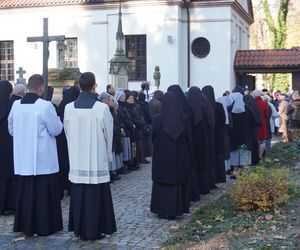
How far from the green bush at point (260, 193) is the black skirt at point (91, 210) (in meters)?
2.06

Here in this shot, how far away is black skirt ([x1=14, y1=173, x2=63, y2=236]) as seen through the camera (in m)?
7.55

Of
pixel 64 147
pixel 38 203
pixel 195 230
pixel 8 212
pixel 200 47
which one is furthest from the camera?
pixel 200 47

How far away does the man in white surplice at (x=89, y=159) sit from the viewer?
7.23 metres

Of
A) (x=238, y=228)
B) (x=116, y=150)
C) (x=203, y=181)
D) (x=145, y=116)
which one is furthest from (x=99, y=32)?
(x=238, y=228)

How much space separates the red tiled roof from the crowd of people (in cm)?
1886

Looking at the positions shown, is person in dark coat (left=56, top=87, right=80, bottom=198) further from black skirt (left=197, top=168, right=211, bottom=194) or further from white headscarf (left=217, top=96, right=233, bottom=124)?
white headscarf (left=217, top=96, right=233, bottom=124)

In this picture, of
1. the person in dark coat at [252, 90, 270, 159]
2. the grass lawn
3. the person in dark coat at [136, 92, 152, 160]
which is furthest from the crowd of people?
the person in dark coat at [136, 92, 152, 160]

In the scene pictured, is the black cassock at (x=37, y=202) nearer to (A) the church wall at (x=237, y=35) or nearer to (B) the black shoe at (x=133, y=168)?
(B) the black shoe at (x=133, y=168)

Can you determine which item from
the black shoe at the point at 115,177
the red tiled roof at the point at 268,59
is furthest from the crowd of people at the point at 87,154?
the red tiled roof at the point at 268,59

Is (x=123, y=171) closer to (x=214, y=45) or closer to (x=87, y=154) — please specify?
(x=87, y=154)

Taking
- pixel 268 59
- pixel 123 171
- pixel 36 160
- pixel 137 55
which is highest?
pixel 137 55

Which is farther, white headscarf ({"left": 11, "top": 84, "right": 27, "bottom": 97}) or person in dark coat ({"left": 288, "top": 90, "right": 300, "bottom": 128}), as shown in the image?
person in dark coat ({"left": 288, "top": 90, "right": 300, "bottom": 128})

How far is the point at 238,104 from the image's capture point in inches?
500

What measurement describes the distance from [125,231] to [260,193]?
1.98 m
